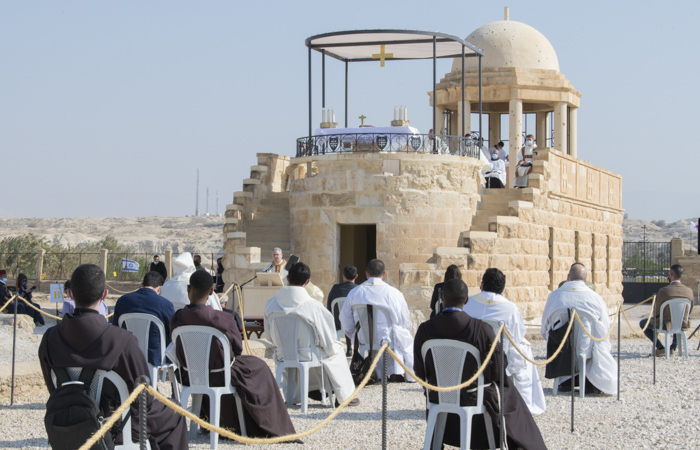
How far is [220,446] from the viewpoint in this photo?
23.2ft

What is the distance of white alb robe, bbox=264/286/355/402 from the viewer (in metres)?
8.30

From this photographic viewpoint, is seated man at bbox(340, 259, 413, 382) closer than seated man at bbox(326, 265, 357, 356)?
Yes

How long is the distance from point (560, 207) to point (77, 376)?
15992 mm

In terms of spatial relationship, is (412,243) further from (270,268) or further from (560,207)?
(560,207)

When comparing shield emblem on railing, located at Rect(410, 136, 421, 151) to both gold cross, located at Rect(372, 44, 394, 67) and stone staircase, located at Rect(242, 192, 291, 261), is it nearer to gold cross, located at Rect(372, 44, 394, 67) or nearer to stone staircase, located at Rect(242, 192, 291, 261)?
gold cross, located at Rect(372, 44, 394, 67)

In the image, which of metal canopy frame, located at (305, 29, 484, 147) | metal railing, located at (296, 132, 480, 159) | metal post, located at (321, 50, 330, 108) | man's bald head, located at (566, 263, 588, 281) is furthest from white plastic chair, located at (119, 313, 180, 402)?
metal post, located at (321, 50, 330, 108)

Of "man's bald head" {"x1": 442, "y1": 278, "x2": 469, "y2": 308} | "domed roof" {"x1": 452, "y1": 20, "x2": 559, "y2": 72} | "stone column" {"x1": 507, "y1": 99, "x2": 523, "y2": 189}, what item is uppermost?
"domed roof" {"x1": 452, "y1": 20, "x2": 559, "y2": 72}

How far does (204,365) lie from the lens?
6.95m

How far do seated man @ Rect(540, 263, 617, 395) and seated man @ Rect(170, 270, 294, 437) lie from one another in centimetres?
388

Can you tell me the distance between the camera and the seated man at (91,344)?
4812 mm

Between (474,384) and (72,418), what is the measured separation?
9.78 ft

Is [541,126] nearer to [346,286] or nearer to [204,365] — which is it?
[346,286]

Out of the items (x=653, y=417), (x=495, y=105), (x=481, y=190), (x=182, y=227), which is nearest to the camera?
(x=653, y=417)

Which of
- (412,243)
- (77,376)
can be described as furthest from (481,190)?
(77,376)
